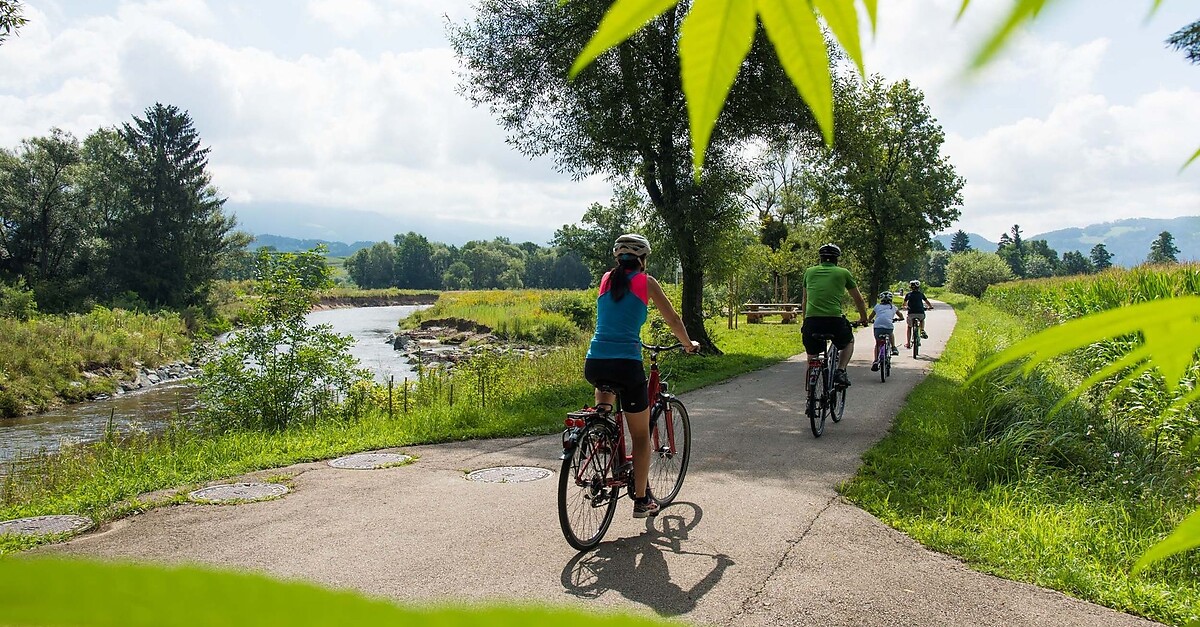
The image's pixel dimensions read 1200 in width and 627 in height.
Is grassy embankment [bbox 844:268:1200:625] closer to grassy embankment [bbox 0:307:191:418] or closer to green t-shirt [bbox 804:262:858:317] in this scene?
green t-shirt [bbox 804:262:858:317]

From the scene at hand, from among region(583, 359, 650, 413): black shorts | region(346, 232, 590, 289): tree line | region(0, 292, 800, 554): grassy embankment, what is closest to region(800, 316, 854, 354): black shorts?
region(0, 292, 800, 554): grassy embankment

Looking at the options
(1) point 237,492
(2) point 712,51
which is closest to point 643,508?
(1) point 237,492

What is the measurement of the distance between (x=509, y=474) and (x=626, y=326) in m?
2.73

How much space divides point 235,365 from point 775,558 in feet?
28.0

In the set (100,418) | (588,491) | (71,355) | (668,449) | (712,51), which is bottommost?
(100,418)

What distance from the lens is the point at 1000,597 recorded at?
4.31 metres

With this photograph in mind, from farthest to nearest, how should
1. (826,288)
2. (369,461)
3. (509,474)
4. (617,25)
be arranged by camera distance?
(826,288)
(369,461)
(509,474)
(617,25)

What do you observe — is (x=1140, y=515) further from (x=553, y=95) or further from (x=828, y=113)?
(x=553, y=95)

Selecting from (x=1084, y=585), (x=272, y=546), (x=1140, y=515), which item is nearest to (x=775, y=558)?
(x=1084, y=585)

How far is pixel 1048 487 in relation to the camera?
6082 mm

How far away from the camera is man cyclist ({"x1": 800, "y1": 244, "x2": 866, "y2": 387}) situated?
8.63 meters

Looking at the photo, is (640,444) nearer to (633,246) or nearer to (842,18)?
(633,246)

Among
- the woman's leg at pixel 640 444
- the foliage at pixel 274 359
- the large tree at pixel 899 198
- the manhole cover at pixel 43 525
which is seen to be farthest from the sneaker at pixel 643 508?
the large tree at pixel 899 198

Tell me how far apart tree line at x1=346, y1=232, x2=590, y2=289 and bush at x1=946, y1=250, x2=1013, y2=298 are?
6586 centimetres
